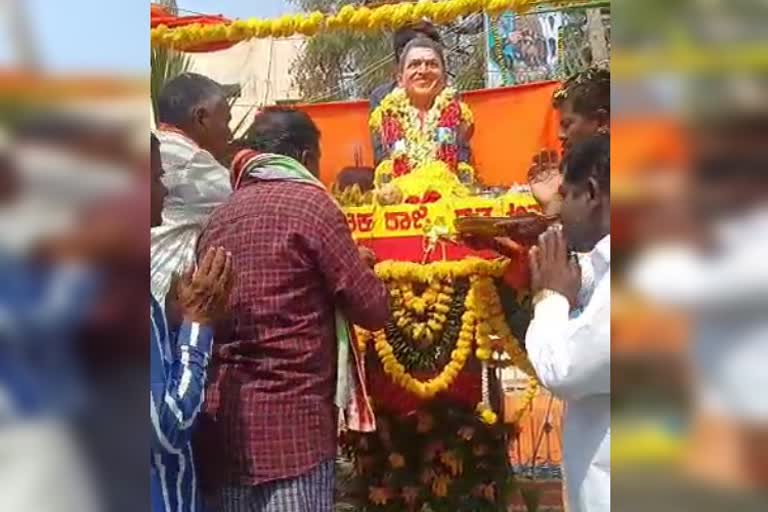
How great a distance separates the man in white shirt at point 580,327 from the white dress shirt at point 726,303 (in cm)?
34

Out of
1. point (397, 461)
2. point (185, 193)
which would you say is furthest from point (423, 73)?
point (397, 461)

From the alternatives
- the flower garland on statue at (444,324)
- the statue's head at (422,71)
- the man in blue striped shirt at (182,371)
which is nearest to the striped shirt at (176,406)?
the man in blue striped shirt at (182,371)

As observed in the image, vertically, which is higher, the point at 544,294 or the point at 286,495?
the point at 544,294

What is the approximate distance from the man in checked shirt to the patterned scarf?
0.02m

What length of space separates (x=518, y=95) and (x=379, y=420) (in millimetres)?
676

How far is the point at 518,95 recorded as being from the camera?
80.6 inches

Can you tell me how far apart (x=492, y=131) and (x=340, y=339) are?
52cm

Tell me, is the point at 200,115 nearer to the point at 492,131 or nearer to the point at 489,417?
the point at 492,131

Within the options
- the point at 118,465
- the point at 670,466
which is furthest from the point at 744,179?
the point at 118,465

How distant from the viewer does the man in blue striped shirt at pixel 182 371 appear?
164 centimetres

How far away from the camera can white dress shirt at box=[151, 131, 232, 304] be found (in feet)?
6.58

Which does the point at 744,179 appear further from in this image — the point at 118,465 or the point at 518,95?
the point at 518,95

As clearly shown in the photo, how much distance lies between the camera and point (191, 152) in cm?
208

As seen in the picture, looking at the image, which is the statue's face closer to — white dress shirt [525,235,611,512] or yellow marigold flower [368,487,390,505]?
white dress shirt [525,235,611,512]
